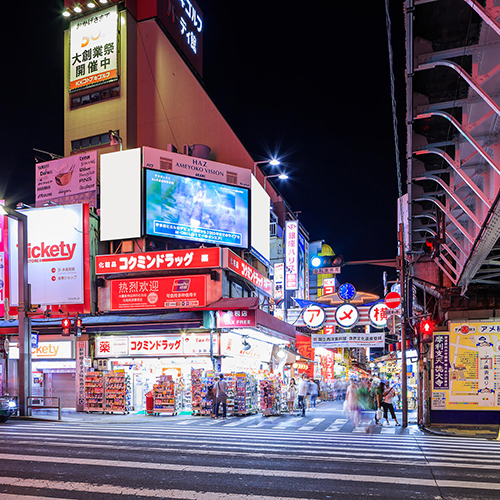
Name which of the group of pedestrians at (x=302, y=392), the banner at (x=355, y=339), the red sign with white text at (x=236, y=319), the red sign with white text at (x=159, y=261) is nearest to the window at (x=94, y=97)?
the red sign with white text at (x=159, y=261)

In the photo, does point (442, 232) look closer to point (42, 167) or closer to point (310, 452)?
point (310, 452)

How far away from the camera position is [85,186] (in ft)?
108

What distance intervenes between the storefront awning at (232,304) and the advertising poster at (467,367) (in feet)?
29.1

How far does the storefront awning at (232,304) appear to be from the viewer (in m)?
25.5

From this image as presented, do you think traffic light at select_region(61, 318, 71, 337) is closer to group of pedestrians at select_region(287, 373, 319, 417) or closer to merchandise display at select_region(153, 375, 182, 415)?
merchandise display at select_region(153, 375, 182, 415)

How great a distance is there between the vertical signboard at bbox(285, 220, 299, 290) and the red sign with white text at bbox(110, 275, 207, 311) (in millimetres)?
16278

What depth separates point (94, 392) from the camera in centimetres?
2586

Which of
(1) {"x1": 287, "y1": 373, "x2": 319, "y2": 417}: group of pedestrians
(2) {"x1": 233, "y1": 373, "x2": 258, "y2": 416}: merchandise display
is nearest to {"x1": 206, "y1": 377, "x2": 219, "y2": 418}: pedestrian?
(2) {"x1": 233, "y1": 373, "x2": 258, "y2": 416}: merchandise display

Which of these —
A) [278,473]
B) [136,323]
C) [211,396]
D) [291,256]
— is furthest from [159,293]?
[278,473]

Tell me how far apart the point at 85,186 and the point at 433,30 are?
90.5 feet

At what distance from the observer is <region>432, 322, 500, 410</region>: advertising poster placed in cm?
1966

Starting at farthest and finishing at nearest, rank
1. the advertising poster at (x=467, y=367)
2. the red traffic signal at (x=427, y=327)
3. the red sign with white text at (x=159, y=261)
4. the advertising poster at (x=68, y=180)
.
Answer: the advertising poster at (x=68, y=180) < the red sign with white text at (x=159, y=261) < the red traffic signal at (x=427, y=327) < the advertising poster at (x=467, y=367)

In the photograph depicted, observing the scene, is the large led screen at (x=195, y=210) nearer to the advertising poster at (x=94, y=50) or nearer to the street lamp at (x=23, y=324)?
the street lamp at (x=23, y=324)

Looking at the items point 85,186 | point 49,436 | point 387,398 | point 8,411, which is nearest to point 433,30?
point 49,436
